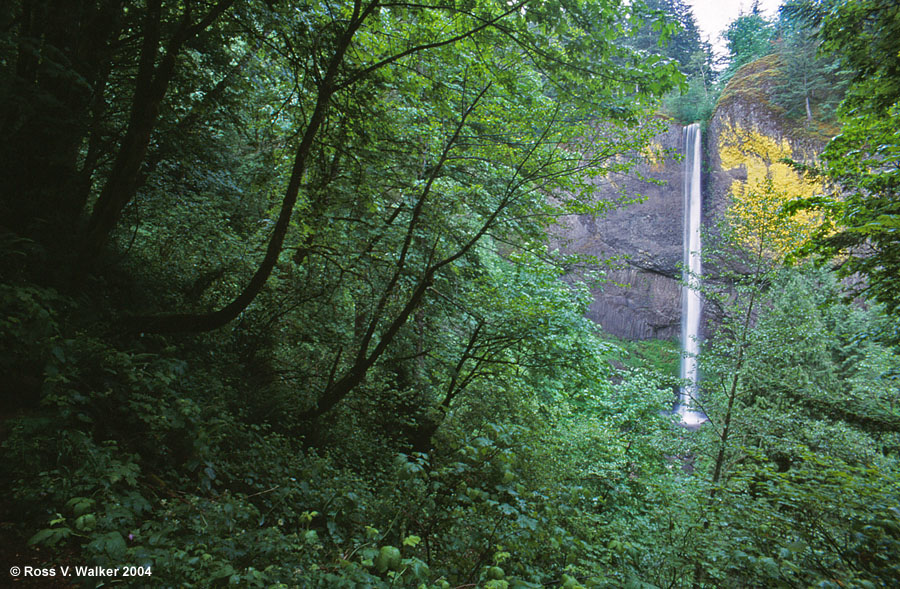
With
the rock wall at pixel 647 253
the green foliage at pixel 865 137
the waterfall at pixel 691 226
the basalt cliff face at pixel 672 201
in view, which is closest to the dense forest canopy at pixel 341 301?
the green foliage at pixel 865 137

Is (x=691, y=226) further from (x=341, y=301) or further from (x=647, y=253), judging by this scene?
(x=341, y=301)

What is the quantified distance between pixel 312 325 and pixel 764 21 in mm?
46463

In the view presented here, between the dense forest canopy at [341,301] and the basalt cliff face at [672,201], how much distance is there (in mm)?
20542

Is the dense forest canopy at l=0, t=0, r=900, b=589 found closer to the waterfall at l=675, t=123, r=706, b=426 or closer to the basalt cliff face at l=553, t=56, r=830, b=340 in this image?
the waterfall at l=675, t=123, r=706, b=426

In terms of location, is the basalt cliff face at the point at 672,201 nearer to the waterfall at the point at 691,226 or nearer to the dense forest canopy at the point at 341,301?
the waterfall at the point at 691,226

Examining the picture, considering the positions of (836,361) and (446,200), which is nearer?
(446,200)

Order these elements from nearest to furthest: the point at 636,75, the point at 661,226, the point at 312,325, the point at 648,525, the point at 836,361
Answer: the point at 636,75, the point at 312,325, the point at 648,525, the point at 836,361, the point at 661,226

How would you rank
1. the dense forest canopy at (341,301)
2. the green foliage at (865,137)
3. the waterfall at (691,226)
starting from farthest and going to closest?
1. the waterfall at (691,226)
2. the green foliage at (865,137)
3. the dense forest canopy at (341,301)

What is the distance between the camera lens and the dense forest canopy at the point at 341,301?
2893 mm

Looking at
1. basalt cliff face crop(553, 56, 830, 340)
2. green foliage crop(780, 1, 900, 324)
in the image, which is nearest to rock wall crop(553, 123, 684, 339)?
basalt cliff face crop(553, 56, 830, 340)

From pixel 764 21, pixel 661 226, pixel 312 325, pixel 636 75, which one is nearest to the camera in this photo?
pixel 636 75

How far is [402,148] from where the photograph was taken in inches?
217

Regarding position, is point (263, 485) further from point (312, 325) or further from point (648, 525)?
point (648, 525)

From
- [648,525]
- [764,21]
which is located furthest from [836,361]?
[764,21]
